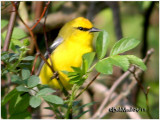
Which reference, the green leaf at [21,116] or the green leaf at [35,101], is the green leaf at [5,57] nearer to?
A: the green leaf at [35,101]

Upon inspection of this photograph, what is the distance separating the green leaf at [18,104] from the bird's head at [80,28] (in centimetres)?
110

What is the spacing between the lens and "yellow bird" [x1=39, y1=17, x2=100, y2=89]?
2256 millimetres

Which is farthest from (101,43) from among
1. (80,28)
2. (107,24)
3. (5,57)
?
A: (107,24)

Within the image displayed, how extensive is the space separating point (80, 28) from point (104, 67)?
1.38 meters

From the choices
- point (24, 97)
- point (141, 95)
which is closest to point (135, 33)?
point (141, 95)

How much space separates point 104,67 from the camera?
112cm

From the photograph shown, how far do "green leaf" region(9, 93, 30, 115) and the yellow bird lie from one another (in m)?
0.79

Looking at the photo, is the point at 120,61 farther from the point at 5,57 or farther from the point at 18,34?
the point at 18,34

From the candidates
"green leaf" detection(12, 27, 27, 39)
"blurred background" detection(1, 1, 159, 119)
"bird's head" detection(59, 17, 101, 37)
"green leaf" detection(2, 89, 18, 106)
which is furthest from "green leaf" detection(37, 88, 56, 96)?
"blurred background" detection(1, 1, 159, 119)

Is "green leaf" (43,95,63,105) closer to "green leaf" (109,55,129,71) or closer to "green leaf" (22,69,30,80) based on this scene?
"green leaf" (22,69,30,80)

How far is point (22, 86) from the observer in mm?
1277

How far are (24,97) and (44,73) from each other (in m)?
0.89

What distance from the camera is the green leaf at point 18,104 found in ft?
4.74

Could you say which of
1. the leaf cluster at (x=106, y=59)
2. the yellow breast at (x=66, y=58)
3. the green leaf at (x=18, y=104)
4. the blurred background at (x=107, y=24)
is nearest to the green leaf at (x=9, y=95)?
the green leaf at (x=18, y=104)
